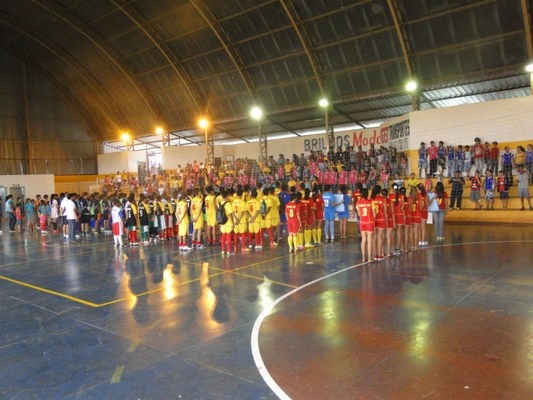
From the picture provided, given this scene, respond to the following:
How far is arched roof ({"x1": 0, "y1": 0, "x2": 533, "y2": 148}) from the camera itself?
67.5 feet

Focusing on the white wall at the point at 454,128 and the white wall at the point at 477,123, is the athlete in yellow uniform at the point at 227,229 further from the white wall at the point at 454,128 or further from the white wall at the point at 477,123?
the white wall at the point at 477,123

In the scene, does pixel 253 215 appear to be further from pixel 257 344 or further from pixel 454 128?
pixel 454 128

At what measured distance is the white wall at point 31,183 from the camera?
34.2 m

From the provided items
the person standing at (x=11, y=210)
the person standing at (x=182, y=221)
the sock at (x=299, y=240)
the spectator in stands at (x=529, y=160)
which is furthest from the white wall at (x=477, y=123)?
the person standing at (x=11, y=210)

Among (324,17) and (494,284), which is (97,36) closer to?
(324,17)

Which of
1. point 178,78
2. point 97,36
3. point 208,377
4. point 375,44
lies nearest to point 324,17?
point 375,44

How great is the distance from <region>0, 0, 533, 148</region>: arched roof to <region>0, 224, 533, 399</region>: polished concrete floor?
539 inches

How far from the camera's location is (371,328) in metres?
5.81

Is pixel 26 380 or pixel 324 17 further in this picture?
pixel 324 17

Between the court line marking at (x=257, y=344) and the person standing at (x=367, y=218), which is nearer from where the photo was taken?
→ the court line marking at (x=257, y=344)

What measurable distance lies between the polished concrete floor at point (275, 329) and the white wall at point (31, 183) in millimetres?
28014

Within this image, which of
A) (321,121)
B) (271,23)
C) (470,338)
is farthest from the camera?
(321,121)

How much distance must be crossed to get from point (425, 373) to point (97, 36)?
32.0 m

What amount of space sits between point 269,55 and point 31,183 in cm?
2303
